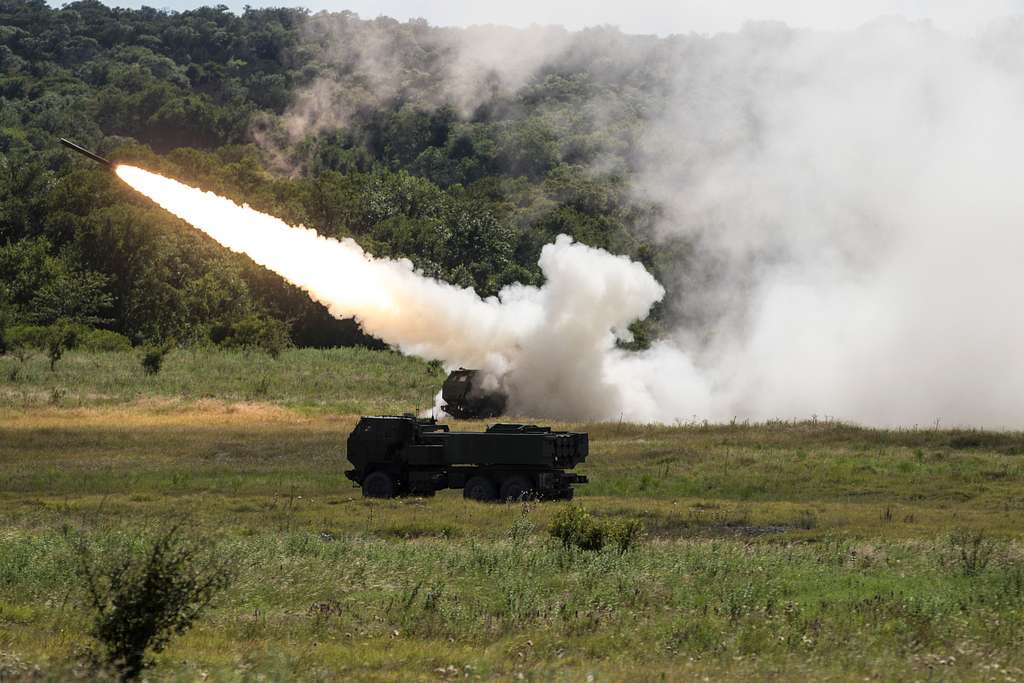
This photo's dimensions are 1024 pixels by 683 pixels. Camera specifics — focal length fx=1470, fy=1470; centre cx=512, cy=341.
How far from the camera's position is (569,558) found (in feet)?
87.4

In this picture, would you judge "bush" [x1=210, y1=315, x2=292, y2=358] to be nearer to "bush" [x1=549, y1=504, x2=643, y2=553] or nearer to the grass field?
the grass field

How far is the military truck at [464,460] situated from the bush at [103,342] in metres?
51.5

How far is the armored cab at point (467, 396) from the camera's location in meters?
62.7

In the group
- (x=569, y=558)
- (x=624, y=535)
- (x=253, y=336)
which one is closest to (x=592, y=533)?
(x=624, y=535)

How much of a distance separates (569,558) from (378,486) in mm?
14565

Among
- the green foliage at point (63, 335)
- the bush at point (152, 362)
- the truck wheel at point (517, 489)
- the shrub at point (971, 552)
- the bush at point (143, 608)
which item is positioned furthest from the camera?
the green foliage at point (63, 335)

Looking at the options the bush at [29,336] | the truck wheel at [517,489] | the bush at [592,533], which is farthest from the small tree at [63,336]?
the bush at [592,533]

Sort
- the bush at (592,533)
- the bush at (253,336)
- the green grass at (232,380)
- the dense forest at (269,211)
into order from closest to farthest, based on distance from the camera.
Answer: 1. the bush at (592,533)
2. the green grass at (232,380)
3. the bush at (253,336)
4. the dense forest at (269,211)

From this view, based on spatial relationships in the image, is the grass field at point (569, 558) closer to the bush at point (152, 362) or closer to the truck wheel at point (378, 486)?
the truck wheel at point (378, 486)

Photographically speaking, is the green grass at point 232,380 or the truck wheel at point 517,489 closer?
the truck wheel at point 517,489

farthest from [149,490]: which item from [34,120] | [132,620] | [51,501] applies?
[34,120]

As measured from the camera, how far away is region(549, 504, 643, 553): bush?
28.3 m

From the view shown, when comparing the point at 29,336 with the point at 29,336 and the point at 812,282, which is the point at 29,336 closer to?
the point at 29,336

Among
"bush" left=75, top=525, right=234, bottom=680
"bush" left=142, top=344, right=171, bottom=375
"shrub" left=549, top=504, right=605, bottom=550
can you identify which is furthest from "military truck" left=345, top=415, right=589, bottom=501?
"bush" left=142, top=344, right=171, bottom=375
